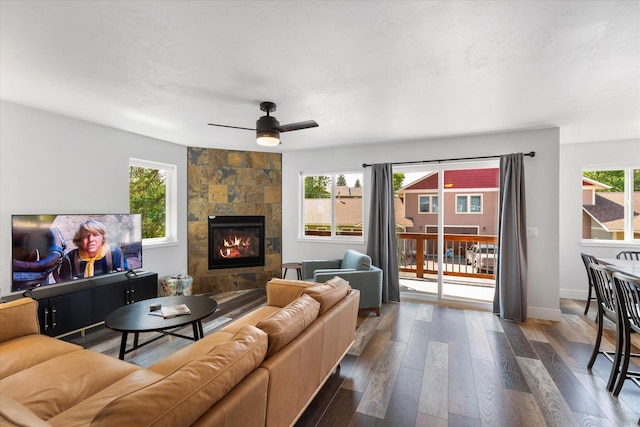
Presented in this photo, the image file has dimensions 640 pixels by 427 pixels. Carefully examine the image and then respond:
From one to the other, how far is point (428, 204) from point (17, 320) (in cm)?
496

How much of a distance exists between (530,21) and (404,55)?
0.76m

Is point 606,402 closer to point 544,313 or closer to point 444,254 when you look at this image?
point 544,313

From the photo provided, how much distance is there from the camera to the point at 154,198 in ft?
15.8

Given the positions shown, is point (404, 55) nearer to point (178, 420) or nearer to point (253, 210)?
point (178, 420)

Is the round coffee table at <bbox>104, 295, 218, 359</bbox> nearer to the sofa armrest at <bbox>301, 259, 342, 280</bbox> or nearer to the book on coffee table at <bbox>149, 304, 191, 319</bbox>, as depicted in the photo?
the book on coffee table at <bbox>149, 304, 191, 319</bbox>

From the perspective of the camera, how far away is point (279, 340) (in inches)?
61.9

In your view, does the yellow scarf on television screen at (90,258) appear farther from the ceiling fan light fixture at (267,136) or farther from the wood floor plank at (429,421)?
the wood floor plank at (429,421)

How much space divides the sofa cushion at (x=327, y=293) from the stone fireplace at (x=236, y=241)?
10.8ft

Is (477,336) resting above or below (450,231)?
below

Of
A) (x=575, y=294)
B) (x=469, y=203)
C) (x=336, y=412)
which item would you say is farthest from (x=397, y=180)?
(x=336, y=412)

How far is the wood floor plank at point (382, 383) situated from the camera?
6.92 ft

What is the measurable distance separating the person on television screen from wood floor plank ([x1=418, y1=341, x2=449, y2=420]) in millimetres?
3945

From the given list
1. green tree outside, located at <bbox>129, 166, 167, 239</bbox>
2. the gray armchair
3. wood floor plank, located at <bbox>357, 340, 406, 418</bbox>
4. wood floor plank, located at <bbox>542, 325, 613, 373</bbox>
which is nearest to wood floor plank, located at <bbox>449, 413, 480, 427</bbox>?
wood floor plank, located at <bbox>357, 340, 406, 418</bbox>

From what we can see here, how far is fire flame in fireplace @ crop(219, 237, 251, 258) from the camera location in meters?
5.36
